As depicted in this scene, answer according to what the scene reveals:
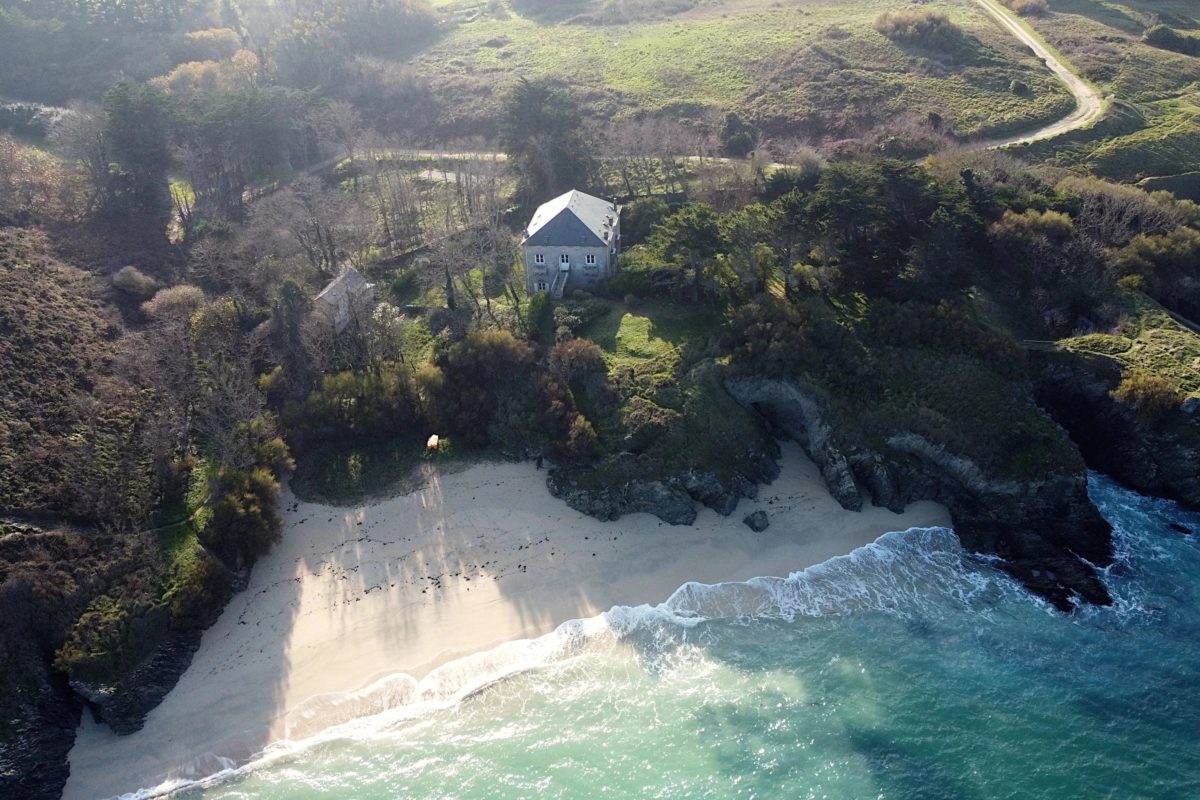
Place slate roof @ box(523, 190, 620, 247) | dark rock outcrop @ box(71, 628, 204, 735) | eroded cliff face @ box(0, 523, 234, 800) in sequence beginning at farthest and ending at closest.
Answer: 1. slate roof @ box(523, 190, 620, 247)
2. dark rock outcrop @ box(71, 628, 204, 735)
3. eroded cliff face @ box(0, 523, 234, 800)

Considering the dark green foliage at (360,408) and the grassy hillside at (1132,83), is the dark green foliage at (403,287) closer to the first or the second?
the dark green foliage at (360,408)

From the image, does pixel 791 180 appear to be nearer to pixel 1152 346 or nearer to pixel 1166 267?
pixel 1166 267

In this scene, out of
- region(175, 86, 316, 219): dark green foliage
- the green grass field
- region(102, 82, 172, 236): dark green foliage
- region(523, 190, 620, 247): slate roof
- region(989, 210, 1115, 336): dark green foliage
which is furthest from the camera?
region(175, 86, 316, 219): dark green foliage

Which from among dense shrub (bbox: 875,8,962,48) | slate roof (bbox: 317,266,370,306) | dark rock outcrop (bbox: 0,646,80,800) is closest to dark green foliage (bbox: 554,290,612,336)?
slate roof (bbox: 317,266,370,306)

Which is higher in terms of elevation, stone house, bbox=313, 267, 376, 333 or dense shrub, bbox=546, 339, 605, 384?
stone house, bbox=313, 267, 376, 333

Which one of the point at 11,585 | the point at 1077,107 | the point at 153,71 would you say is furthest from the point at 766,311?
the point at 153,71

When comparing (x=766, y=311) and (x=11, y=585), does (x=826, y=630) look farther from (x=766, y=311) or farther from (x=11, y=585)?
(x=11, y=585)

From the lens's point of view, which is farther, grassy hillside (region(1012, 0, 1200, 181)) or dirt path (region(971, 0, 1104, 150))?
dirt path (region(971, 0, 1104, 150))

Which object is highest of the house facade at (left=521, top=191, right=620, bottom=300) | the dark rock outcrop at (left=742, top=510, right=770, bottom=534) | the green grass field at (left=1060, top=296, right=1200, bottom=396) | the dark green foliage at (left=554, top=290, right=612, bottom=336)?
the house facade at (left=521, top=191, right=620, bottom=300)

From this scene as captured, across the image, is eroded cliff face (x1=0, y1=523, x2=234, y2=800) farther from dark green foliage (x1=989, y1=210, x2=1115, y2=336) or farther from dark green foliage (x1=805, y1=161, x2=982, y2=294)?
dark green foliage (x1=989, y1=210, x2=1115, y2=336)
